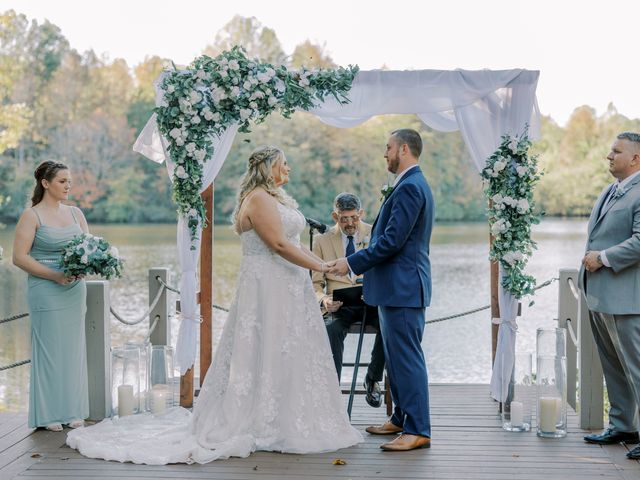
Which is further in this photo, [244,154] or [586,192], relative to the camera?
[586,192]

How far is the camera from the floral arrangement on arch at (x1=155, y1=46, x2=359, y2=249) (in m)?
5.73

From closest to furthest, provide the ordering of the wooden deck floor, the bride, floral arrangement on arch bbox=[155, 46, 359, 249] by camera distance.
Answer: the wooden deck floor → the bride → floral arrangement on arch bbox=[155, 46, 359, 249]

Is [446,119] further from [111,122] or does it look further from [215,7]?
[111,122]

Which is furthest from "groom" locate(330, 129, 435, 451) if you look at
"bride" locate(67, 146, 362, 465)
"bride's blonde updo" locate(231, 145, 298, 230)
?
"bride's blonde updo" locate(231, 145, 298, 230)

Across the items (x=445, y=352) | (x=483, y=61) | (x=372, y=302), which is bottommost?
(x=445, y=352)

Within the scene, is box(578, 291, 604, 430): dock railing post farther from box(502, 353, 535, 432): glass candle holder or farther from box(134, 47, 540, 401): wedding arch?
box(134, 47, 540, 401): wedding arch

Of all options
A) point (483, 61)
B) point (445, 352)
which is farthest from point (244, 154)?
point (445, 352)

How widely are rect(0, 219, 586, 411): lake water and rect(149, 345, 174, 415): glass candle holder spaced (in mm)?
5136

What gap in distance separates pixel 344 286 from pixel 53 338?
1.99 meters

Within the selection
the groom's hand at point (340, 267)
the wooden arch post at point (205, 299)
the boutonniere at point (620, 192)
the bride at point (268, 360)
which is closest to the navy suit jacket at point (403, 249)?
the groom's hand at point (340, 267)

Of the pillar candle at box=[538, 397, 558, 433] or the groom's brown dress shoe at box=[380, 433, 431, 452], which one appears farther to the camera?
the pillar candle at box=[538, 397, 558, 433]

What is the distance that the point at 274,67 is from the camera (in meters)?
5.85

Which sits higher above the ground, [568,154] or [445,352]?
[568,154]

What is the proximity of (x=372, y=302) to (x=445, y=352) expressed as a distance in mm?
10235
